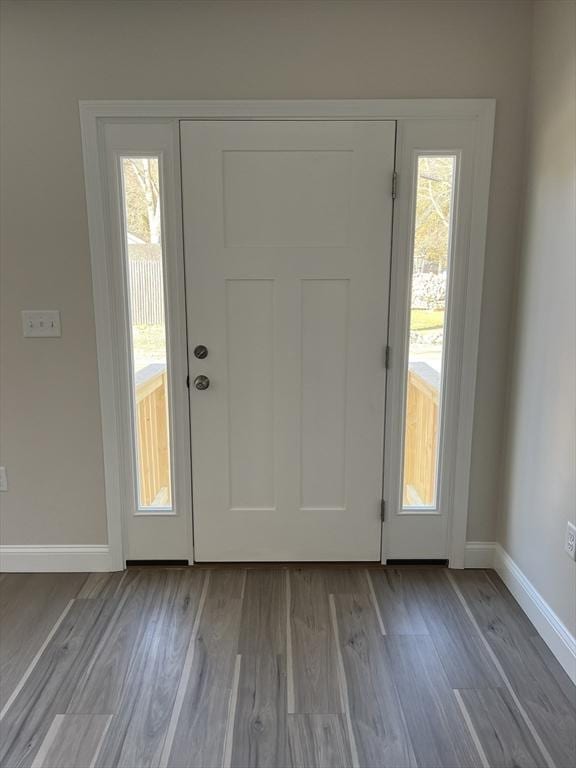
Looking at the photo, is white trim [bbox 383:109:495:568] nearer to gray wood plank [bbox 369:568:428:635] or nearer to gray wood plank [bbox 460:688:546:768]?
gray wood plank [bbox 369:568:428:635]

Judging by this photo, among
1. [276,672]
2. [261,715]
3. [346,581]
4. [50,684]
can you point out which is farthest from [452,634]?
[50,684]

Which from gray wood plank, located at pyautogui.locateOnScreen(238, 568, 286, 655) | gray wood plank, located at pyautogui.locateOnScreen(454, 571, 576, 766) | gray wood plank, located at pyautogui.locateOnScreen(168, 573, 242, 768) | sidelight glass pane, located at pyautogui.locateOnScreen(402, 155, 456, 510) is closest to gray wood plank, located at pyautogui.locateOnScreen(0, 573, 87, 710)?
gray wood plank, located at pyautogui.locateOnScreen(168, 573, 242, 768)

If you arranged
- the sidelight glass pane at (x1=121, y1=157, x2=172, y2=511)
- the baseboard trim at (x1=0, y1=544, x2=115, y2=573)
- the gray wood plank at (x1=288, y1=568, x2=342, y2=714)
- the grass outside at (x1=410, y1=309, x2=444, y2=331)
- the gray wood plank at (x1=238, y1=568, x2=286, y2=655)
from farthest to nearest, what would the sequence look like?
the baseboard trim at (x1=0, y1=544, x2=115, y2=573) → the grass outside at (x1=410, y1=309, x2=444, y2=331) → the sidelight glass pane at (x1=121, y1=157, x2=172, y2=511) → the gray wood plank at (x1=238, y1=568, x2=286, y2=655) → the gray wood plank at (x1=288, y1=568, x2=342, y2=714)

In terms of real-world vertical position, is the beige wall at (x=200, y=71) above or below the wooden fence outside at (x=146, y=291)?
above

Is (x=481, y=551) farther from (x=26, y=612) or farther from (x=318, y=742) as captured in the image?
(x=26, y=612)

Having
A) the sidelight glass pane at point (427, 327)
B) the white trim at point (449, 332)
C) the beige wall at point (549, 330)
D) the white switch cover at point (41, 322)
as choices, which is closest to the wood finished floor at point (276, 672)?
the white trim at point (449, 332)

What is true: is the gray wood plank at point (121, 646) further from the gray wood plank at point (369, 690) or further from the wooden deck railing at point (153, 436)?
the gray wood plank at point (369, 690)

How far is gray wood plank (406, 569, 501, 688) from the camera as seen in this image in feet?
5.93

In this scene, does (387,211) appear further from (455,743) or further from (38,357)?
(455,743)

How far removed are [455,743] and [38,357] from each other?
6.96 feet

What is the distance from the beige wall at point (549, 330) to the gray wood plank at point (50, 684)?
1.75 metres

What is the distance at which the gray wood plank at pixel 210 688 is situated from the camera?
1515 millimetres

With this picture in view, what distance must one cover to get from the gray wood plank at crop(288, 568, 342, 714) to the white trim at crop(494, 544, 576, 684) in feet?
2.63

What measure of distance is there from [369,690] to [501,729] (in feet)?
1.34
